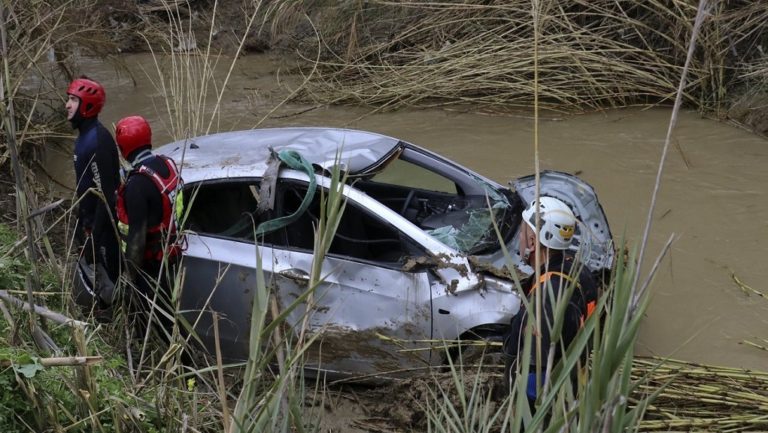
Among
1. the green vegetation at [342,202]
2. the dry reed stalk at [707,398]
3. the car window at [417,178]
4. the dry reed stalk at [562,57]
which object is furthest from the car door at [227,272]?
the dry reed stalk at [562,57]

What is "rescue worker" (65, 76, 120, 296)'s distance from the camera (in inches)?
203

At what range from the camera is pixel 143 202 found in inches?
189

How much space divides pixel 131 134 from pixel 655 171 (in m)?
6.00

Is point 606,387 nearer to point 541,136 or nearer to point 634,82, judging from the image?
point 541,136

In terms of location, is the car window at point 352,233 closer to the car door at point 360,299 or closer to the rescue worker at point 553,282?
the car door at point 360,299

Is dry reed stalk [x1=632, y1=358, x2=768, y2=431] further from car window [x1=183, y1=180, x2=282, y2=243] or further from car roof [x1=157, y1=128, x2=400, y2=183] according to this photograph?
car window [x1=183, y1=180, x2=282, y2=243]

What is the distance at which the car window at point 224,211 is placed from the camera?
17.2 ft

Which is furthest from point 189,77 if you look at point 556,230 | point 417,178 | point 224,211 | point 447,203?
point 556,230

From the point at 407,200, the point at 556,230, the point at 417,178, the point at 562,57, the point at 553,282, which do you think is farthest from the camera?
the point at 562,57

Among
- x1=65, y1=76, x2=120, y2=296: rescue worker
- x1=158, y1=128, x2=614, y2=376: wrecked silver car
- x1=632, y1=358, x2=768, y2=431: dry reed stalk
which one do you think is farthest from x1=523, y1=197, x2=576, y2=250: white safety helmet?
x1=65, y1=76, x2=120, y2=296: rescue worker

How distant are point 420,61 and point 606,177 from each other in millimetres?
3592

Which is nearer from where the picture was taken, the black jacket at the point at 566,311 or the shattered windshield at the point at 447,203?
the black jacket at the point at 566,311

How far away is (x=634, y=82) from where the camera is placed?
→ 10750mm

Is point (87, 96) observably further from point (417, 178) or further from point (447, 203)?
point (447, 203)
